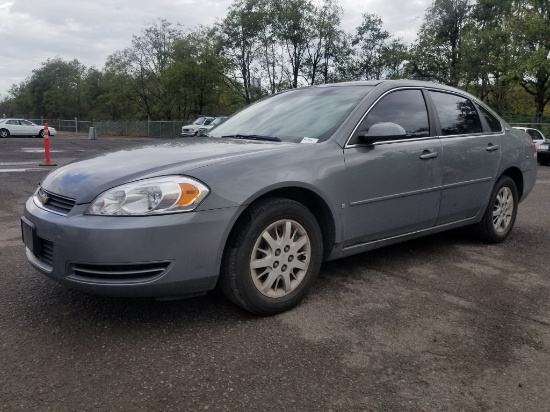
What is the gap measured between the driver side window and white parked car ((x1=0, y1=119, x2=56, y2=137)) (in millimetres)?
35477

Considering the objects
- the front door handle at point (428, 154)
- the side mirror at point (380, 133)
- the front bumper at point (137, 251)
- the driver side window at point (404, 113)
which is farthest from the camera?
the front door handle at point (428, 154)

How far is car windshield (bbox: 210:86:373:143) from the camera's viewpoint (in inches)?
137

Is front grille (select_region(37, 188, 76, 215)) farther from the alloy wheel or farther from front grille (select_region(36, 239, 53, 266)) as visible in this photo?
the alloy wheel

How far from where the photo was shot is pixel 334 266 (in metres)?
4.01

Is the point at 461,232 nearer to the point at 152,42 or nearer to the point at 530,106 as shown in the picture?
the point at 530,106

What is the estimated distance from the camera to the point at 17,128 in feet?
112

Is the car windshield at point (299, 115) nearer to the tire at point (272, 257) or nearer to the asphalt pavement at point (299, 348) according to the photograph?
the tire at point (272, 257)

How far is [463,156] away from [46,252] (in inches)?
134

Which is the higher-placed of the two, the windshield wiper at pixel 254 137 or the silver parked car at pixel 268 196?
the windshield wiper at pixel 254 137

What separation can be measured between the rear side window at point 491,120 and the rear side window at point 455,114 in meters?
0.14

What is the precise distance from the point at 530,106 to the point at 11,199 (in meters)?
40.6

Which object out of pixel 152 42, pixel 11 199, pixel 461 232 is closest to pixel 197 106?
pixel 152 42

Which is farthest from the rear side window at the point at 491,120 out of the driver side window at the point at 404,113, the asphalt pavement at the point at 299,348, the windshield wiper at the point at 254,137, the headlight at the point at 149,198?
the headlight at the point at 149,198

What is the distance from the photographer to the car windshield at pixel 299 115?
3492 mm
